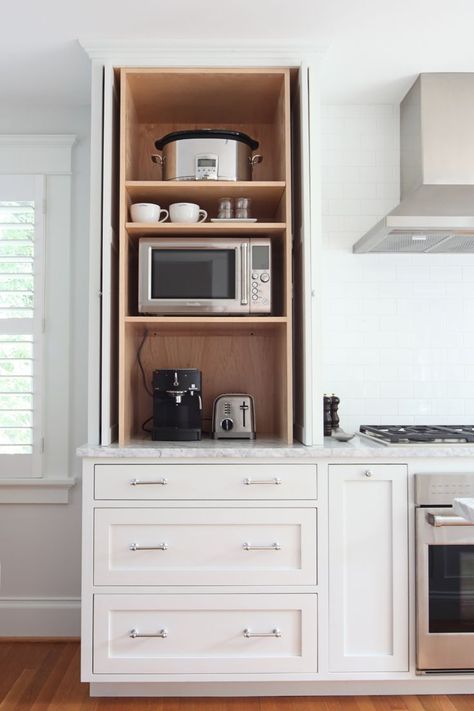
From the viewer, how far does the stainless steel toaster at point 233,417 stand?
2.47 metres

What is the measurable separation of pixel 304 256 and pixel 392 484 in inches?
35.7

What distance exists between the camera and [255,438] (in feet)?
8.27

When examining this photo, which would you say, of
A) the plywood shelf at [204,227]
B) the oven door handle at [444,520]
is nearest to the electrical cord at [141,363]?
the plywood shelf at [204,227]

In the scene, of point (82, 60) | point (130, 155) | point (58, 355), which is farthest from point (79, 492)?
point (82, 60)

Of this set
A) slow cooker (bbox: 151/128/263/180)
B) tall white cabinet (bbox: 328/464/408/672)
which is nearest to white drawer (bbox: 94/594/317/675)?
tall white cabinet (bbox: 328/464/408/672)

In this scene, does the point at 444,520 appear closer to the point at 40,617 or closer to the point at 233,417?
the point at 233,417

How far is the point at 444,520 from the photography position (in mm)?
2146

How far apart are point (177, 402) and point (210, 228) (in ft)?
2.27

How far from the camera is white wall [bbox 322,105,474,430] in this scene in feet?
9.23

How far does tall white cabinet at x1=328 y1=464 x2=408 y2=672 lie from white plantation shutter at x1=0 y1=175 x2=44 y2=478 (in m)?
1.44

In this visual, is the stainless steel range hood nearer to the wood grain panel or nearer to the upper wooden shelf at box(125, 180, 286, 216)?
the upper wooden shelf at box(125, 180, 286, 216)

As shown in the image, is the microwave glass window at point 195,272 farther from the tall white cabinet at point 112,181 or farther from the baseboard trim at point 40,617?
the baseboard trim at point 40,617

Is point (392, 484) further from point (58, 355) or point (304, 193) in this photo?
point (58, 355)

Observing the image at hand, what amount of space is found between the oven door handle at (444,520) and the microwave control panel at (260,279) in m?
0.97
